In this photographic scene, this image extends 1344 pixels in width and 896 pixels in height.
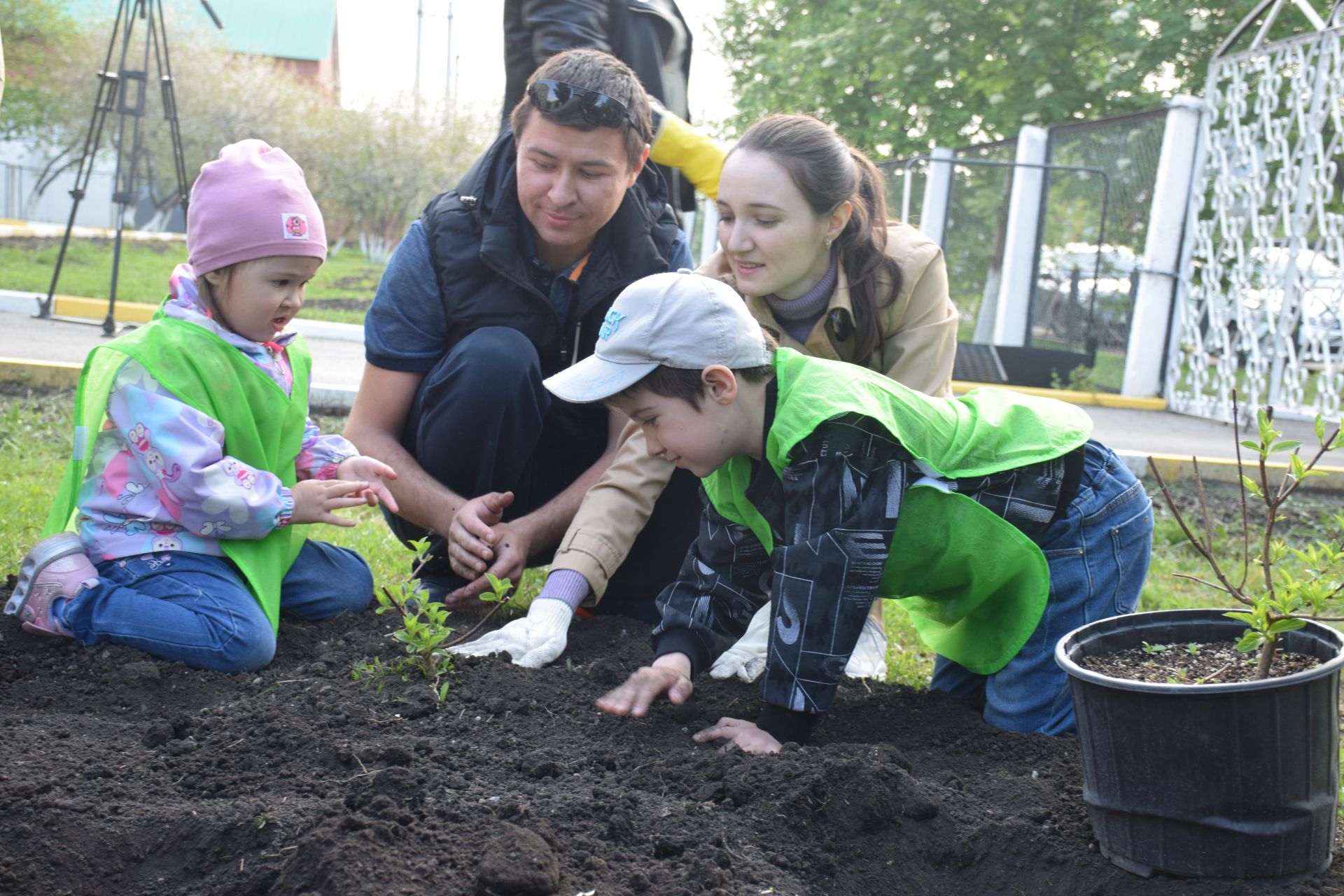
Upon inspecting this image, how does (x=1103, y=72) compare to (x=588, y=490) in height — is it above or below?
above

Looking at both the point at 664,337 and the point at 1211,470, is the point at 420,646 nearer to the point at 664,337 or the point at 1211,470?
the point at 664,337

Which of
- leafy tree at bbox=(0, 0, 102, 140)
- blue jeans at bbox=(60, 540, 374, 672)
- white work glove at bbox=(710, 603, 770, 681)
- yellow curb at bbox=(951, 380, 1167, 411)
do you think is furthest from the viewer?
leafy tree at bbox=(0, 0, 102, 140)

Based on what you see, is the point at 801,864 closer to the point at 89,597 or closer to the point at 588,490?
the point at 588,490

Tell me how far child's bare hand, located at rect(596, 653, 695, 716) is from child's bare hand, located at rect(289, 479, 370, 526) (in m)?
0.78

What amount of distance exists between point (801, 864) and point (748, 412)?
87 centimetres

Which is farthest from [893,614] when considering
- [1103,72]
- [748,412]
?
[1103,72]

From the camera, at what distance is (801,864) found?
196 cm

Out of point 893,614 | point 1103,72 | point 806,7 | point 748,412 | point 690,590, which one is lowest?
point 893,614

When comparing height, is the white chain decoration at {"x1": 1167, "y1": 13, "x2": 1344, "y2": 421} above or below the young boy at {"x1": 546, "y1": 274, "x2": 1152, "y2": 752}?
above

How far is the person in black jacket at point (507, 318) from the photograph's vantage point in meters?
3.19

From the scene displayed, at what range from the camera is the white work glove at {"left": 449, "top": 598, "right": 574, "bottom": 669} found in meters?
2.89

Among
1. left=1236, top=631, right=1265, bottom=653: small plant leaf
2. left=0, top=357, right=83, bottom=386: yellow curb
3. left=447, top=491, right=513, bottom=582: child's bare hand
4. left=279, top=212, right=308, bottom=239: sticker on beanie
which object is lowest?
left=0, top=357, right=83, bottom=386: yellow curb

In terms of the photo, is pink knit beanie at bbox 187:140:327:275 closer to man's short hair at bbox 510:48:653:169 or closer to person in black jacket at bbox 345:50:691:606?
person in black jacket at bbox 345:50:691:606

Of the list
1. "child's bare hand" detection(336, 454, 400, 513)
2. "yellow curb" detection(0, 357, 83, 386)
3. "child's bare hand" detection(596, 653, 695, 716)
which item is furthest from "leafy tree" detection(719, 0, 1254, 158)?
"child's bare hand" detection(596, 653, 695, 716)
